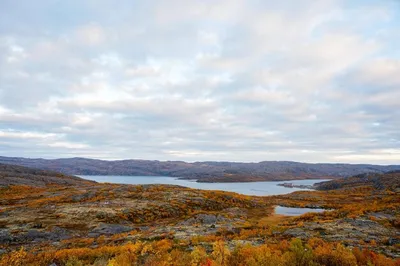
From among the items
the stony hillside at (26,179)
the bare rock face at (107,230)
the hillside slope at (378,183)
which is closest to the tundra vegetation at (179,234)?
the bare rock face at (107,230)

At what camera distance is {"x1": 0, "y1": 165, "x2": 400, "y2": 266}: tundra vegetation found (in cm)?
1075

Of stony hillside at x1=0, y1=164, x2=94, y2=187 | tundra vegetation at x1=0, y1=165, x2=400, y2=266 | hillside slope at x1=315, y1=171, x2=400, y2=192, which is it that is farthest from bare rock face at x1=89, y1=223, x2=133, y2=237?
hillside slope at x1=315, y1=171, x2=400, y2=192

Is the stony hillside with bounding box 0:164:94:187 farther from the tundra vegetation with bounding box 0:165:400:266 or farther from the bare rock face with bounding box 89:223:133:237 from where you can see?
the bare rock face with bounding box 89:223:133:237

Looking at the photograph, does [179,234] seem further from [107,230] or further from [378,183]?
[378,183]

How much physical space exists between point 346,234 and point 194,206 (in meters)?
26.3

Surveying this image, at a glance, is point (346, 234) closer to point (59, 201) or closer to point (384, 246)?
point (384, 246)

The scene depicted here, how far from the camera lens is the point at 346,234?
19.0 meters

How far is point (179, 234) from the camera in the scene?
20.0m

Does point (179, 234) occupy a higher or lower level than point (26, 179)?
higher

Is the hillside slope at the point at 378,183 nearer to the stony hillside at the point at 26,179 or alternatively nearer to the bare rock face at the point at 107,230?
the bare rock face at the point at 107,230

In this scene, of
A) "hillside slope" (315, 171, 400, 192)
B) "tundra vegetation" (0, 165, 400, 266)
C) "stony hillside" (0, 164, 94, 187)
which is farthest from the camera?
"hillside slope" (315, 171, 400, 192)

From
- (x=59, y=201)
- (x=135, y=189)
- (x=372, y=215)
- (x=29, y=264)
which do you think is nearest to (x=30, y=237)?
(x=29, y=264)

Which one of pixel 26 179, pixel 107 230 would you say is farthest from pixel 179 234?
pixel 26 179

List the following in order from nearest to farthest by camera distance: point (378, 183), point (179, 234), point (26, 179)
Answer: point (179, 234)
point (26, 179)
point (378, 183)
